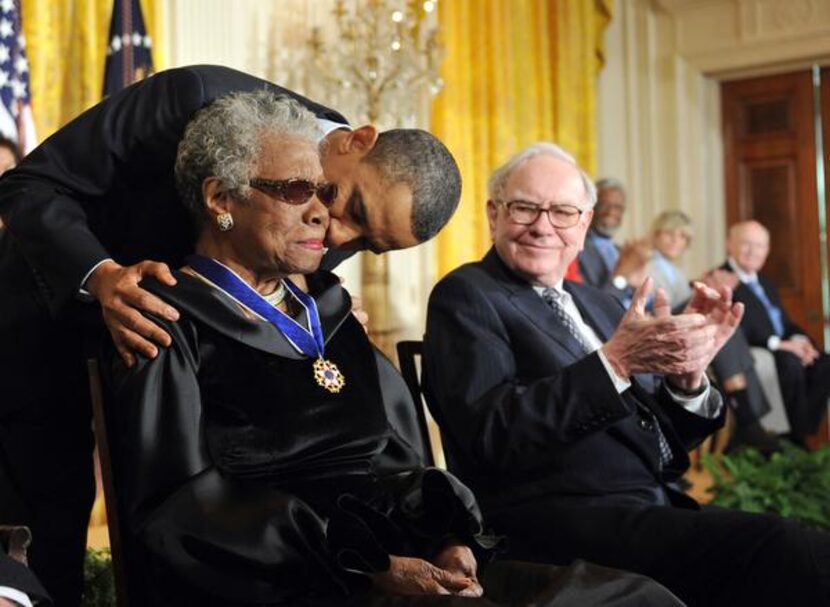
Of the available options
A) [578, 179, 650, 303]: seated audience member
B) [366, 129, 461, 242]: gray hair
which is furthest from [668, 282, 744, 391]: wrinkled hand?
[578, 179, 650, 303]: seated audience member

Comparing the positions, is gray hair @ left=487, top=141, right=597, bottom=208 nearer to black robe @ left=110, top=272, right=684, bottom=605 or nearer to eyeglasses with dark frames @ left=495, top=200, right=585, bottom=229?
eyeglasses with dark frames @ left=495, top=200, right=585, bottom=229

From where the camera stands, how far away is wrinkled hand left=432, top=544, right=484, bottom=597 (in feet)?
5.87

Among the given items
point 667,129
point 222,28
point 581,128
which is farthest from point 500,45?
point 222,28

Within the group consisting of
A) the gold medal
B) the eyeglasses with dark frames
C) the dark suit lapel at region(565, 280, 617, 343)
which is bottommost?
the gold medal

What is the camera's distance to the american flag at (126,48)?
5.34 meters

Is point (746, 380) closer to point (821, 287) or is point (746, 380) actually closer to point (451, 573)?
point (821, 287)

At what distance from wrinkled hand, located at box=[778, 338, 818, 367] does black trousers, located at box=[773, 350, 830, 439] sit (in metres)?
0.02

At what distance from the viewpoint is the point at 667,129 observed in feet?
30.9

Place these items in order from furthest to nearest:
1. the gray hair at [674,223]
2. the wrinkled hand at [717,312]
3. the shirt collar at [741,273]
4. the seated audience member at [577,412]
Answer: the gray hair at [674,223] → the shirt collar at [741,273] → the wrinkled hand at [717,312] → the seated audience member at [577,412]

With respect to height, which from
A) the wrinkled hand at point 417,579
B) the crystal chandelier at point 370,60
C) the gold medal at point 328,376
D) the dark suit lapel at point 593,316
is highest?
the crystal chandelier at point 370,60

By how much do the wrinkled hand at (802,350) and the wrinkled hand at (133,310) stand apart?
19.4 feet

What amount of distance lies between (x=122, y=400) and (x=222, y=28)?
4.94 meters

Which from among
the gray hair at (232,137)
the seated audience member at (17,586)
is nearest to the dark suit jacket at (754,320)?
the gray hair at (232,137)

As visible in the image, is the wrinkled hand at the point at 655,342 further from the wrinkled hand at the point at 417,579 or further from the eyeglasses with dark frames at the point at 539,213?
the wrinkled hand at the point at 417,579
